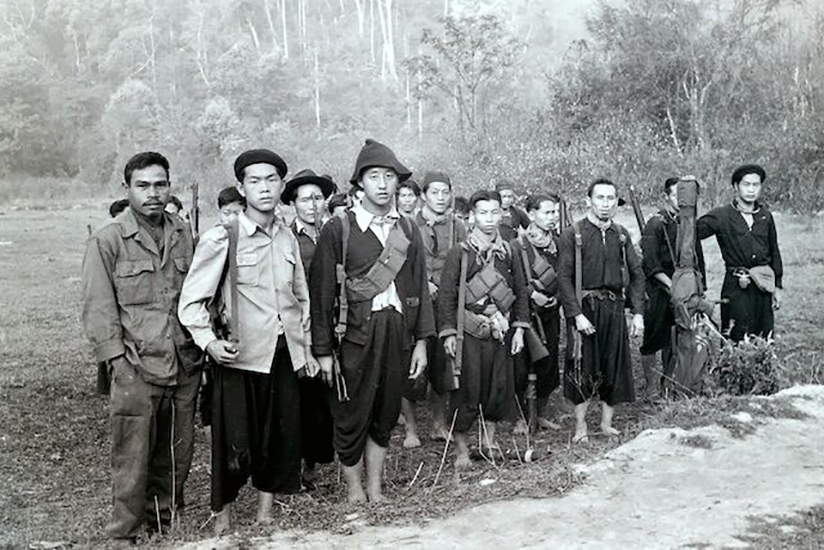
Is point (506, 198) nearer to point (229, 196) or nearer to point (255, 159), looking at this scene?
point (229, 196)

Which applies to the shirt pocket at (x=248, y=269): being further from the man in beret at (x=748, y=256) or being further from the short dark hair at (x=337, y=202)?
the man in beret at (x=748, y=256)

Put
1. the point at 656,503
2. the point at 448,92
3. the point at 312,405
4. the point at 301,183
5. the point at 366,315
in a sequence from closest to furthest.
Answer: the point at 656,503, the point at 366,315, the point at 312,405, the point at 301,183, the point at 448,92

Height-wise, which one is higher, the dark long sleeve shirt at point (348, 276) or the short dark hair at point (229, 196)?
the short dark hair at point (229, 196)

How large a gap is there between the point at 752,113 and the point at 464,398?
538 inches

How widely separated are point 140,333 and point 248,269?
2.04 ft

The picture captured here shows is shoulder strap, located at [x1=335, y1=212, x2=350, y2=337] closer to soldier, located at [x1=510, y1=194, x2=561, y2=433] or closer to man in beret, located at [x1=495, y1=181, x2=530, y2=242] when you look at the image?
soldier, located at [x1=510, y1=194, x2=561, y2=433]

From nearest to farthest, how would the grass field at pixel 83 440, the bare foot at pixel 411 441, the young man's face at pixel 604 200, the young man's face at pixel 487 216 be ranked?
the grass field at pixel 83 440
the young man's face at pixel 487 216
the young man's face at pixel 604 200
the bare foot at pixel 411 441

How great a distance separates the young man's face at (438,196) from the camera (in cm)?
653

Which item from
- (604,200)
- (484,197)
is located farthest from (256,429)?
(604,200)

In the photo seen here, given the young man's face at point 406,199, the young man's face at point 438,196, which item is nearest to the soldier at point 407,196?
the young man's face at point 406,199

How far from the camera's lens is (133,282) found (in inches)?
173

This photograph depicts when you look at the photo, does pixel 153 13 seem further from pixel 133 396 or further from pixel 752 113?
pixel 133 396

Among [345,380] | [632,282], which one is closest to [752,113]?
[632,282]

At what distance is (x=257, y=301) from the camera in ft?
14.5
